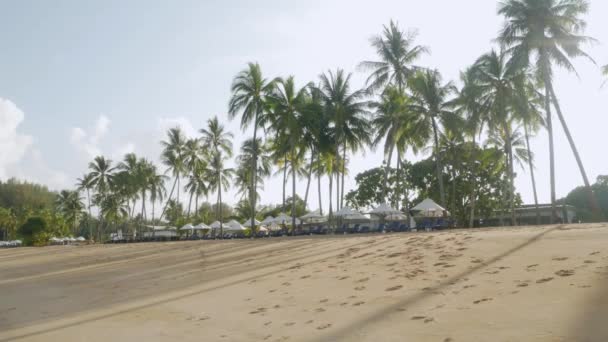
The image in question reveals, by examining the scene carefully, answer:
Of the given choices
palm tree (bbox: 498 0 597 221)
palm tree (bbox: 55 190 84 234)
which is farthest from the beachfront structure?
palm tree (bbox: 55 190 84 234)

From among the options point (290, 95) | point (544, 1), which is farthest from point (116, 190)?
point (544, 1)

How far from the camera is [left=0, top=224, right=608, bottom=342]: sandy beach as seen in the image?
240 inches

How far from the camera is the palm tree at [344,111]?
3400 cm

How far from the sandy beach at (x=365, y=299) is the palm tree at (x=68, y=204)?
68.4 meters

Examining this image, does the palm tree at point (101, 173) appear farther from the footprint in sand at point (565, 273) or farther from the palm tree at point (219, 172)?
the footprint in sand at point (565, 273)

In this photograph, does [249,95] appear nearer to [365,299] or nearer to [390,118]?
[390,118]

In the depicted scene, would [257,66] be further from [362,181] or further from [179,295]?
[179,295]

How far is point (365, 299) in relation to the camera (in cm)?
831

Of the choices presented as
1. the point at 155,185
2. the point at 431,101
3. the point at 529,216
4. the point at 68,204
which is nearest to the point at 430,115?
the point at 431,101

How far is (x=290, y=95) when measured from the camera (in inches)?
1366

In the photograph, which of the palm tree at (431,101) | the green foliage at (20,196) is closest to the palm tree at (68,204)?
the green foliage at (20,196)

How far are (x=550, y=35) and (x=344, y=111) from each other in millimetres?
13500

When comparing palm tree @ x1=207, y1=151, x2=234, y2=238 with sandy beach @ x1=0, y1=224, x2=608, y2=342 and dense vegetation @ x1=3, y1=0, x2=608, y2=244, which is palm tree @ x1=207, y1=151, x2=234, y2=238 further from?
sandy beach @ x1=0, y1=224, x2=608, y2=342

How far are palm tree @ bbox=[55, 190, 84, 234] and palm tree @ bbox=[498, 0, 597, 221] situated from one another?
71.0 meters
